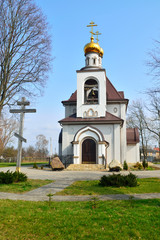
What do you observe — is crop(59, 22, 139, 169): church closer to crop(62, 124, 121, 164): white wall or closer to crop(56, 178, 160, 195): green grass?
crop(62, 124, 121, 164): white wall

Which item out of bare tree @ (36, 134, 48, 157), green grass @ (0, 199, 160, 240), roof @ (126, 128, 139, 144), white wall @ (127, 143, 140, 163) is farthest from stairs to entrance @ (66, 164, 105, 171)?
bare tree @ (36, 134, 48, 157)

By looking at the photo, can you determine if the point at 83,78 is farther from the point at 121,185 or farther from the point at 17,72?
the point at 121,185

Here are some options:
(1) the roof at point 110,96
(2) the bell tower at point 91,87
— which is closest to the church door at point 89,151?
(2) the bell tower at point 91,87

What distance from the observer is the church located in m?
23.3

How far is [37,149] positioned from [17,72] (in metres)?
65.7

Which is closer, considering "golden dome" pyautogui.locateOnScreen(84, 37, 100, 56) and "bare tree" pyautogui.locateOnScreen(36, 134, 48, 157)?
"golden dome" pyautogui.locateOnScreen(84, 37, 100, 56)

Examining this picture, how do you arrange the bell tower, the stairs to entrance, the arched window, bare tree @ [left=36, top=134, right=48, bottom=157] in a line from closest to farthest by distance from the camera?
1. the stairs to entrance
2. the bell tower
3. the arched window
4. bare tree @ [left=36, top=134, right=48, bottom=157]

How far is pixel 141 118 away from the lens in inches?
1555

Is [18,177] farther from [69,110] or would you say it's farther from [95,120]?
[69,110]

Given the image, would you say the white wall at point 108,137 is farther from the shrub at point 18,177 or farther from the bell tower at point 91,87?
the shrub at point 18,177

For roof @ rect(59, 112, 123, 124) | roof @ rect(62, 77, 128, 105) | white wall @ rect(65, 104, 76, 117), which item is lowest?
roof @ rect(59, 112, 123, 124)

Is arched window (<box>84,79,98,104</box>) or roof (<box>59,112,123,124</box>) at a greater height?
arched window (<box>84,79,98,104</box>)

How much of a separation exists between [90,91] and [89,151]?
846 cm

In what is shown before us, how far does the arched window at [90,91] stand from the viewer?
26812 mm
